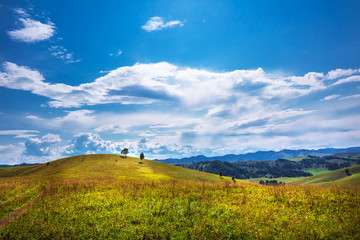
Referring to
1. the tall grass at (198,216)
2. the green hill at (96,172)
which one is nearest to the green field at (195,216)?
the tall grass at (198,216)

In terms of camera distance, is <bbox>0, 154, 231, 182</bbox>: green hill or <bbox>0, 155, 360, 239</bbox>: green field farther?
<bbox>0, 154, 231, 182</bbox>: green hill

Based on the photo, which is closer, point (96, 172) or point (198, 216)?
point (198, 216)

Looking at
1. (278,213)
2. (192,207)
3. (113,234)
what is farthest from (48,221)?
(278,213)

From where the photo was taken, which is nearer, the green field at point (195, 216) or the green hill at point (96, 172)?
the green field at point (195, 216)

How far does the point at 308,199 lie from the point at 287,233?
274 inches

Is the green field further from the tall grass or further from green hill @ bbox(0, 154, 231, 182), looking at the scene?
green hill @ bbox(0, 154, 231, 182)

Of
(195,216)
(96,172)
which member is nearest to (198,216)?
(195,216)

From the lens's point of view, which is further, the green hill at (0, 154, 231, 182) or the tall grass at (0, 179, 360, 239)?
the green hill at (0, 154, 231, 182)

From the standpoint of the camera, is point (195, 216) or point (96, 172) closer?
point (195, 216)

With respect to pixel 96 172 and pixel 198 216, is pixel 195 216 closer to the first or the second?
pixel 198 216

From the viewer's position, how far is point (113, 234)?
11594mm

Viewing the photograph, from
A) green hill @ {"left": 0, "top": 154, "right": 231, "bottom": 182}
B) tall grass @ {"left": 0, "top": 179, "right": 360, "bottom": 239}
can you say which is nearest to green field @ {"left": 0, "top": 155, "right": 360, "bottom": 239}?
tall grass @ {"left": 0, "top": 179, "right": 360, "bottom": 239}

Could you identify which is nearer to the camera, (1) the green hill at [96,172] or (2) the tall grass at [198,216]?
(2) the tall grass at [198,216]

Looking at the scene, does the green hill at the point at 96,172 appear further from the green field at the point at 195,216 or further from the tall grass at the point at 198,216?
the tall grass at the point at 198,216
